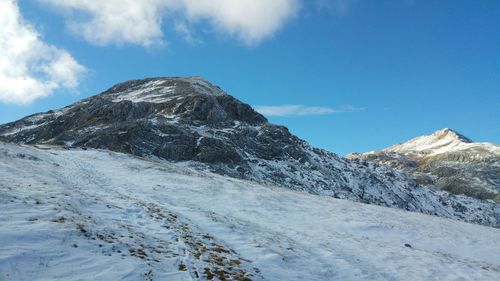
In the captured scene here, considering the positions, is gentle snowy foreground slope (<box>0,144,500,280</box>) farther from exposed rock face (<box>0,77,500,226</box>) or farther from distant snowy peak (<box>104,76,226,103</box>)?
distant snowy peak (<box>104,76,226,103</box>)

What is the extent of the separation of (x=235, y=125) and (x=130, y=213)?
8806 centimetres

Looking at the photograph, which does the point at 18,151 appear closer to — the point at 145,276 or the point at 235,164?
the point at 145,276

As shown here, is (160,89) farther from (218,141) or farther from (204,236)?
(204,236)

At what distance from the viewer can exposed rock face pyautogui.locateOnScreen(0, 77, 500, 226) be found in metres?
84.1

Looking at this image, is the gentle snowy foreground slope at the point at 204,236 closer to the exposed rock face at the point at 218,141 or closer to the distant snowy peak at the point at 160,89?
the exposed rock face at the point at 218,141

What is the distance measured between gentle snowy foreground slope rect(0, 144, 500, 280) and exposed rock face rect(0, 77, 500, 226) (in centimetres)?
4516

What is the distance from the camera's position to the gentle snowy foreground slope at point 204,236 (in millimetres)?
13117

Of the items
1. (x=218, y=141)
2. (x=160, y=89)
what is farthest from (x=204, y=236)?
(x=160, y=89)

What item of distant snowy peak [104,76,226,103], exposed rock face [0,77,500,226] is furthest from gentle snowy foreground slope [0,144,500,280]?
distant snowy peak [104,76,226,103]

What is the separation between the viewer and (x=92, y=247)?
13914mm

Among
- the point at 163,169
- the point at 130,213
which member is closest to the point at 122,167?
the point at 163,169

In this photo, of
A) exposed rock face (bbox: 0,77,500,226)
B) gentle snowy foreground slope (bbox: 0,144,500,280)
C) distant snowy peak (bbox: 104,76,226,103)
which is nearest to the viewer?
gentle snowy foreground slope (bbox: 0,144,500,280)

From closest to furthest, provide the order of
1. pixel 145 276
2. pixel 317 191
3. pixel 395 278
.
Answer: pixel 145 276 → pixel 395 278 → pixel 317 191

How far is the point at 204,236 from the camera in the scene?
19.0m
